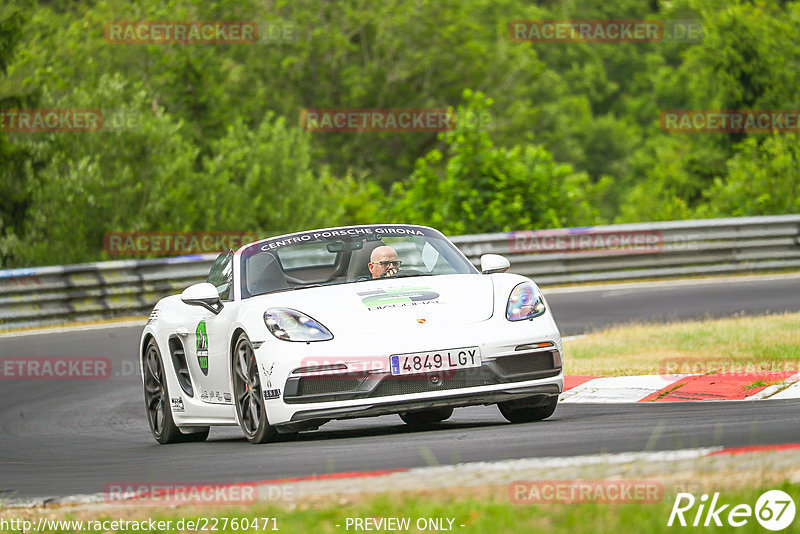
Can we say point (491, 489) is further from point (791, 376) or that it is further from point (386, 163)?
point (386, 163)

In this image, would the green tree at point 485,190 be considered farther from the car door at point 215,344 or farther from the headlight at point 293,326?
the headlight at point 293,326

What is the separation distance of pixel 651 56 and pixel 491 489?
71.8m

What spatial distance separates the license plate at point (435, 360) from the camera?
Answer: 24.6 ft

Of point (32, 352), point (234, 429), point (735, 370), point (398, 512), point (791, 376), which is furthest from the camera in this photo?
point (32, 352)

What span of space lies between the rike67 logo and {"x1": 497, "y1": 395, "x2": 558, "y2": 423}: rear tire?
3849 millimetres

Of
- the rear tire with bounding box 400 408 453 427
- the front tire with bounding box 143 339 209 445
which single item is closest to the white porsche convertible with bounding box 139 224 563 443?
the front tire with bounding box 143 339 209 445

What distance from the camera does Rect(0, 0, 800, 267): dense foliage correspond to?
939 inches

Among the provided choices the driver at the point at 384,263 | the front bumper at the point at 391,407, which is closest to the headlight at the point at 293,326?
the front bumper at the point at 391,407

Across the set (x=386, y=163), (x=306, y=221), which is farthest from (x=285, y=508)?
(x=386, y=163)

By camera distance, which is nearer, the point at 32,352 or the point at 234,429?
the point at 234,429

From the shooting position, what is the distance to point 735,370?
32.4ft

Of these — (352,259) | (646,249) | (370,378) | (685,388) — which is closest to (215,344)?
(352,259)

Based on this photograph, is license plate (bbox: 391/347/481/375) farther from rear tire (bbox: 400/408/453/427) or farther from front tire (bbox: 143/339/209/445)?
front tire (bbox: 143/339/209/445)

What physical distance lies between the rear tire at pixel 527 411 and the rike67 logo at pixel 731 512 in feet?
12.6
